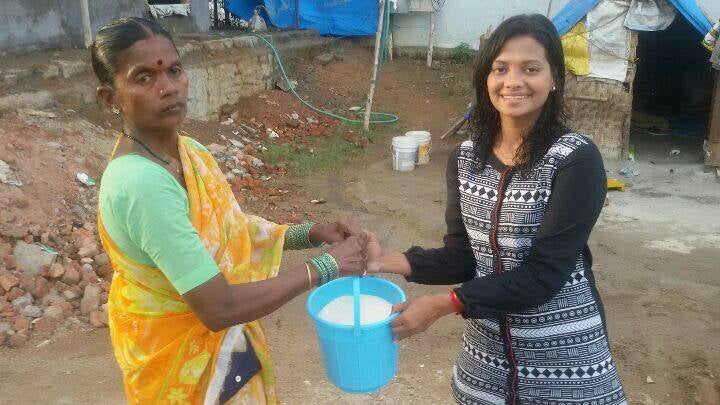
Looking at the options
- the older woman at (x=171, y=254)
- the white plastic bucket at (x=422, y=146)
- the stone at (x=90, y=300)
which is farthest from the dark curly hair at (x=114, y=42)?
the white plastic bucket at (x=422, y=146)

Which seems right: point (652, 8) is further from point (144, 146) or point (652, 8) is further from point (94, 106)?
point (144, 146)

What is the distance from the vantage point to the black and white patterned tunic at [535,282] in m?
1.57

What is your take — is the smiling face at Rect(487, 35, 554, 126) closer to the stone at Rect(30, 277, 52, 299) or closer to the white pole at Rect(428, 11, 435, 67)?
the stone at Rect(30, 277, 52, 299)

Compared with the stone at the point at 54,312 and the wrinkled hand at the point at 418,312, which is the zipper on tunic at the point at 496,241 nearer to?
the wrinkled hand at the point at 418,312

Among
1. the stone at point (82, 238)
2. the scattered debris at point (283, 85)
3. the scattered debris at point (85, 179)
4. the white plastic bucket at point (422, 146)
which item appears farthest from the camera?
the scattered debris at point (283, 85)

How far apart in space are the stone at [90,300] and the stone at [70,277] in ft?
0.44

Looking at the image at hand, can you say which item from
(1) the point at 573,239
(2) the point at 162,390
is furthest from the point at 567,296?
(2) the point at 162,390

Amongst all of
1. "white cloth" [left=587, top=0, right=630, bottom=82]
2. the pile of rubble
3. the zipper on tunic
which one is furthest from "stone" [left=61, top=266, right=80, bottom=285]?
"white cloth" [left=587, top=0, right=630, bottom=82]

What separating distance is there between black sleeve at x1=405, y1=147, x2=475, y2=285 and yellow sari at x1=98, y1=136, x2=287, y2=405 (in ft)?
1.89

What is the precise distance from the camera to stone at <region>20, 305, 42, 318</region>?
3.86 metres

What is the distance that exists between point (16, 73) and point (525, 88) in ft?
18.4

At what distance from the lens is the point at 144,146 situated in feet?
5.01

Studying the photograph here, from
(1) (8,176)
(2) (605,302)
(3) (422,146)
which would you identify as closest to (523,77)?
(2) (605,302)

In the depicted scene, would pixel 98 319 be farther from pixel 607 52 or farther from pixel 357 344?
pixel 607 52
